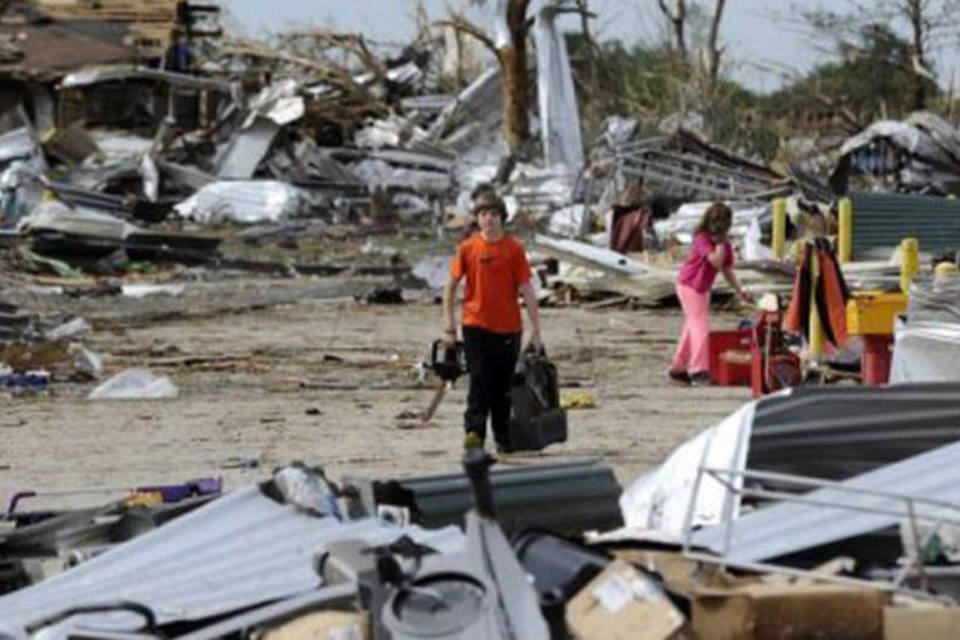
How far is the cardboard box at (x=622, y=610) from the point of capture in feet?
18.2

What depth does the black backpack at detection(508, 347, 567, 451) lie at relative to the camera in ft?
42.7

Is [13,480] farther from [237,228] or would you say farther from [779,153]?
[779,153]

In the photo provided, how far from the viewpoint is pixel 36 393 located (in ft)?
56.2

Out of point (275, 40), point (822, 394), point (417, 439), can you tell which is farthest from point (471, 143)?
point (822, 394)

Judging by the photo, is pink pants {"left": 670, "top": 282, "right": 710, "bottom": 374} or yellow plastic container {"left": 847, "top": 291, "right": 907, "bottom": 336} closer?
yellow plastic container {"left": 847, "top": 291, "right": 907, "bottom": 336}

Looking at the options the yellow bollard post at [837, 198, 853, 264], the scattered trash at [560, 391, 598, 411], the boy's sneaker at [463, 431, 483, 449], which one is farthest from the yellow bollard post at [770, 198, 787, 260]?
the boy's sneaker at [463, 431, 483, 449]

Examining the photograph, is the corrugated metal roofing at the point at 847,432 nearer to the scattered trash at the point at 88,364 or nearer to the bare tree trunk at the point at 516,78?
the scattered trash at the point at 88,364

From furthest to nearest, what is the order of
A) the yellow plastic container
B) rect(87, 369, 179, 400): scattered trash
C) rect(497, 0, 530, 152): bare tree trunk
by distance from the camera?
rect(497, 0, 530, 152): bare tree trunk
rect(87, 369, 179, 400): scattered trash
the yellow plastic container

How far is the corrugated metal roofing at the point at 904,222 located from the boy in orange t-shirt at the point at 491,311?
36.3 feet

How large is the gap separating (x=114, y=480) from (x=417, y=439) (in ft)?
7.77

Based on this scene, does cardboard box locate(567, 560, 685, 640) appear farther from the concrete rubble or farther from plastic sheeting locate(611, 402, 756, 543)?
plastic sheeting locate(611, 402, 756, 543)

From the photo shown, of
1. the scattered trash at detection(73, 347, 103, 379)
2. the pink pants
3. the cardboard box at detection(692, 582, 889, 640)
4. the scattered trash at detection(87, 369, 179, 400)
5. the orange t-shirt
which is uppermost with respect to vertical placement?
the cardboard box at detection(692, 582, 889, 640)

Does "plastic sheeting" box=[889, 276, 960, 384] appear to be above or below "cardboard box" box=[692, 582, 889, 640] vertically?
below

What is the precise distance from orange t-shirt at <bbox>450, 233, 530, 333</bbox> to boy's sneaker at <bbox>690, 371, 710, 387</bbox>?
458 centimetres
